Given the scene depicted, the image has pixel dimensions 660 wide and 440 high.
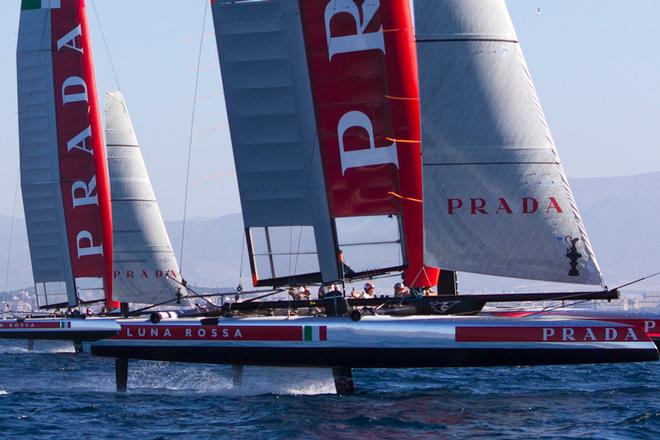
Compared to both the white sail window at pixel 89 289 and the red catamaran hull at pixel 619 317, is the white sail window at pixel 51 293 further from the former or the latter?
the red catamaran hull at pixel 619 317

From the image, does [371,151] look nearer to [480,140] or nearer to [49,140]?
[480,140]

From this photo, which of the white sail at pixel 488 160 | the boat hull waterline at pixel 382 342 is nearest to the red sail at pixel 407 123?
the white sail at pixel 488 160

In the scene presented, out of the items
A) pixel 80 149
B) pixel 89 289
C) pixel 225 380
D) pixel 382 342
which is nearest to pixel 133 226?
pixel 89 289

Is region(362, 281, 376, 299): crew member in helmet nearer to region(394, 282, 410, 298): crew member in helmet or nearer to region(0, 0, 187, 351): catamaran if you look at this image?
region(394, 282, 410, 298): crew member in helmet

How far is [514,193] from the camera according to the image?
21.9 meters

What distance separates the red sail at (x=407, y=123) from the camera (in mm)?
23938

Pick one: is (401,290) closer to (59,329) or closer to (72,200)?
(59,329)

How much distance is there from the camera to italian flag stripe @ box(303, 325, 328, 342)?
22172 millimetres

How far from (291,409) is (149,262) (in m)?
23.7

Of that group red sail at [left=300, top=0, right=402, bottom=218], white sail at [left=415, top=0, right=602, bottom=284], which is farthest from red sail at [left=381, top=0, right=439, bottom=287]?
white sail at [left=415, top=0, right=602, bottom=284]

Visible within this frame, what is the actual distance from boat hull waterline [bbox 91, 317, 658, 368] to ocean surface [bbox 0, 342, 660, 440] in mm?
666

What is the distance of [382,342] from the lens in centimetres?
2172

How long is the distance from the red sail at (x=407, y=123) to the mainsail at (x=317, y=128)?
10 centimetres

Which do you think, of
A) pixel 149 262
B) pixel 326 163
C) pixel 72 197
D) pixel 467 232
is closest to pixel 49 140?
pixel 72 197
